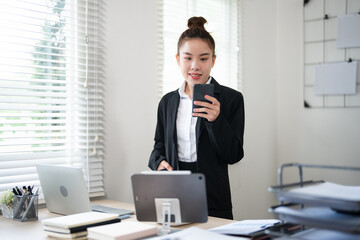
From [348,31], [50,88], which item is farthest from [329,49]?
[50,88]

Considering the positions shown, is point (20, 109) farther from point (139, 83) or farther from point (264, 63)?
point (264, 63)

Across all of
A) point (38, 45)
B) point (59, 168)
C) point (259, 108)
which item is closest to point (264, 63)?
point (259, 108)

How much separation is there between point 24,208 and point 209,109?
93 centimetres

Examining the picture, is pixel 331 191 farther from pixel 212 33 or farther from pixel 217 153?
pixel 212 33

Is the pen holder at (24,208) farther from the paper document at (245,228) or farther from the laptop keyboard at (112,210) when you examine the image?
the paper document at (245,228)

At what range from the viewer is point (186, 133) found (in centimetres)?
212

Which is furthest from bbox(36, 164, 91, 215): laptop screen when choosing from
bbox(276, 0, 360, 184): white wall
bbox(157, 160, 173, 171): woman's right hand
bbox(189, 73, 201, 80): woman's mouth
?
bbox(276, 0, 360, 184): white wall

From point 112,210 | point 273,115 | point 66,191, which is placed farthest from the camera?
point 273,115

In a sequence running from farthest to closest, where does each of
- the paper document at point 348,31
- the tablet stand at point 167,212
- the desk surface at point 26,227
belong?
the paper document at point 348,31 < the desk surface at point 26,227 < the tablet stand at point 167,212

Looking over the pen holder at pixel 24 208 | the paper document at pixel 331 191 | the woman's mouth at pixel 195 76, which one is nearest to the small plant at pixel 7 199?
the pen holder at pixel 24 208

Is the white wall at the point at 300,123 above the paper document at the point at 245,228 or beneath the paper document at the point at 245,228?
above

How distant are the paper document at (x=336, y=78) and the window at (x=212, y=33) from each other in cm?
72

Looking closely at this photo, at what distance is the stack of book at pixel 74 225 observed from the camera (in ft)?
4.72

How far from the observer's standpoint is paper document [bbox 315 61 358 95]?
3412mm
